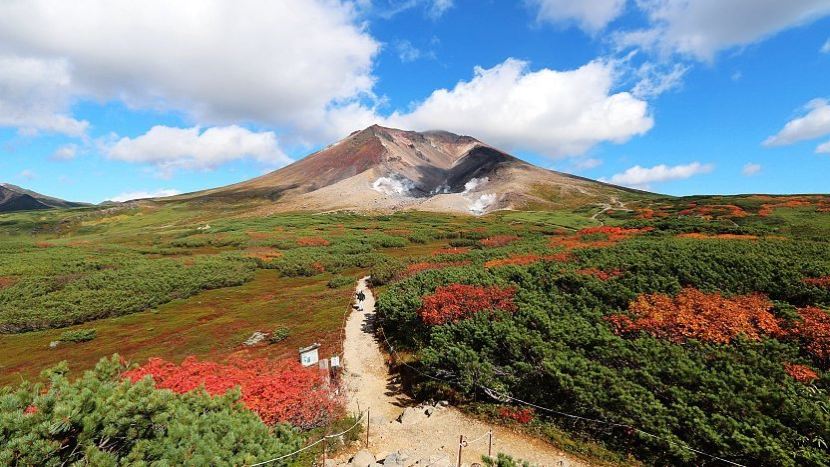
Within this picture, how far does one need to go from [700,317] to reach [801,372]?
17.2ft

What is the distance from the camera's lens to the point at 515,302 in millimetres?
28766

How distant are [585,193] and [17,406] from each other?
700 feet

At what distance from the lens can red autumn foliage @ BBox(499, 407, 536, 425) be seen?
63.0 feet

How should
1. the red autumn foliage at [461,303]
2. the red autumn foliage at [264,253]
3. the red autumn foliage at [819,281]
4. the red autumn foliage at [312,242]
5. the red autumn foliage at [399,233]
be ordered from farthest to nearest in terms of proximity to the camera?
the red autumn foliage at [399,233] → the red autumn foliage at [312,242] → the red autumn foliage at [264,253] → the red autumn foliage at [461,303] → the red autumn foliage at [819,281]

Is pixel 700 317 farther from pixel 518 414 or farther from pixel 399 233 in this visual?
pixel 399 233

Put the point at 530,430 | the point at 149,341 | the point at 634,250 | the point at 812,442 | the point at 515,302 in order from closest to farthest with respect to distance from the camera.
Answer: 1. the point at 812,442
2. the point at 530,430
3. the point at 515,302
4. the point at 149,341
5. the point at 634,250

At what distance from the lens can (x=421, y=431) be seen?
1920 cm

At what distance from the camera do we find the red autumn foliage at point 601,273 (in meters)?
30.9

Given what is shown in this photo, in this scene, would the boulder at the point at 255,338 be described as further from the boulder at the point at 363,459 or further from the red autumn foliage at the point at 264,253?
the red autumn foliage at the point at 264,253

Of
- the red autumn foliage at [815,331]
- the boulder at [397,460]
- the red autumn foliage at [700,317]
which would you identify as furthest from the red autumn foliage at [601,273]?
the boulder at [397,460]

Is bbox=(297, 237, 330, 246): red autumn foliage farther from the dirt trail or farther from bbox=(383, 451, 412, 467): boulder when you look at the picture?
bbox=(383, 451, 412, 467): boulder

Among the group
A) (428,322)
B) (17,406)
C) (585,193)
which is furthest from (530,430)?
(585,193)

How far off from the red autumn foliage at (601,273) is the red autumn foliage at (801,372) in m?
12.8

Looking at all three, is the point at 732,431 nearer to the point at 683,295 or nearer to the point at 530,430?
the point at 530,430
